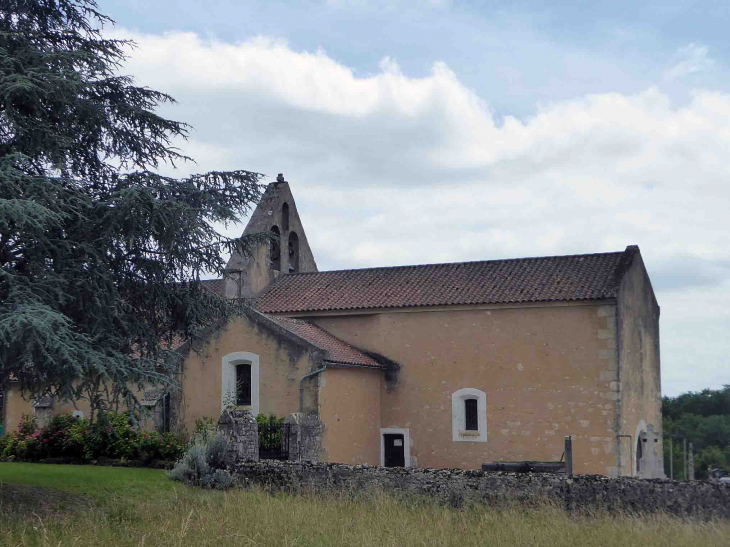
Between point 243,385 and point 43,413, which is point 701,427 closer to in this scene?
point 243,385

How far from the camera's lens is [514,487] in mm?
15625

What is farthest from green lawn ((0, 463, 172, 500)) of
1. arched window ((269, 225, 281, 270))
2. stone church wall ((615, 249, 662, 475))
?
stone church wall ((615, 249, 662, 475))

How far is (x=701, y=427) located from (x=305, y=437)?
4621cm

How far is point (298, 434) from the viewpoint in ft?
69.4

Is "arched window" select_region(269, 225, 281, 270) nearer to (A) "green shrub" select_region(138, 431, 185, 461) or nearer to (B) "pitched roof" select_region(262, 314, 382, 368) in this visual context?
(B) "pitched roof" select_region(262, 314, 382, 368)

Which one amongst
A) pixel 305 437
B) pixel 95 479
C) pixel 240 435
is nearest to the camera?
pixel 95 479

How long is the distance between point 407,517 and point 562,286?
1333 cm

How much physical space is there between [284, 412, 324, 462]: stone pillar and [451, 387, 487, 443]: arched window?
17.7ft

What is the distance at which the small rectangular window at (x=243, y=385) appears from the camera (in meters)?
25.1

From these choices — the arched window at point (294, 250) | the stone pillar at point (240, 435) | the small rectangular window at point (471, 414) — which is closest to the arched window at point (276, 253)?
the arched window at point (294, 250)

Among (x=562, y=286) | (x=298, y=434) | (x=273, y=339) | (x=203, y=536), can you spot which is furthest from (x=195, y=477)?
(x=562, y=286)

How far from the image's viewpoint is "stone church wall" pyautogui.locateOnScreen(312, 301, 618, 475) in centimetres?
2420

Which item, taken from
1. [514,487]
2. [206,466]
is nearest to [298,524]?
[514,487]

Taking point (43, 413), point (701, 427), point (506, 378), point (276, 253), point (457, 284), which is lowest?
point (701, 427)
